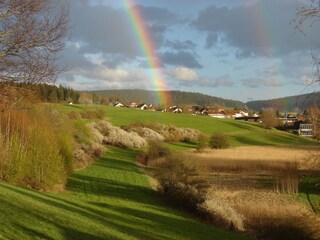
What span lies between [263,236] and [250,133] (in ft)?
326

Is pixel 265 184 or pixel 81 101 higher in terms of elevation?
pixel 81 101

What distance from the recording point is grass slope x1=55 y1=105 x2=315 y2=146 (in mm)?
106562

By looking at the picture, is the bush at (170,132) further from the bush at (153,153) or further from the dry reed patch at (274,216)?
the dry reed patch at (274,216)

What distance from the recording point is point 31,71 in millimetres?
12523

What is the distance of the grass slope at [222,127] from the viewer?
350 feet

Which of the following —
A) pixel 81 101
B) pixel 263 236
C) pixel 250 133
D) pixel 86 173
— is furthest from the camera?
pixel 81 101

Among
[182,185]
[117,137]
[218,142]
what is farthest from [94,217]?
[218,142]

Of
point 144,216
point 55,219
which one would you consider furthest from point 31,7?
point 144,216

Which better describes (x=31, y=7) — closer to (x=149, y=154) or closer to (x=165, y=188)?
(x=165, y=188)

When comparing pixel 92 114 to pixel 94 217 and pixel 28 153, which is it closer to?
pixel 28 153

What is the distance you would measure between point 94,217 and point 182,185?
11.3 m

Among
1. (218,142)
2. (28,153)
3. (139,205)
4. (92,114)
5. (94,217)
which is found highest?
(92,114)

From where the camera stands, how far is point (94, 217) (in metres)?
15.1

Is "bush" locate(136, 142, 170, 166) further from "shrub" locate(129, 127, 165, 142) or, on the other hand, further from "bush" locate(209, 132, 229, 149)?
"bush" locate(209, 132, 229, 149)
